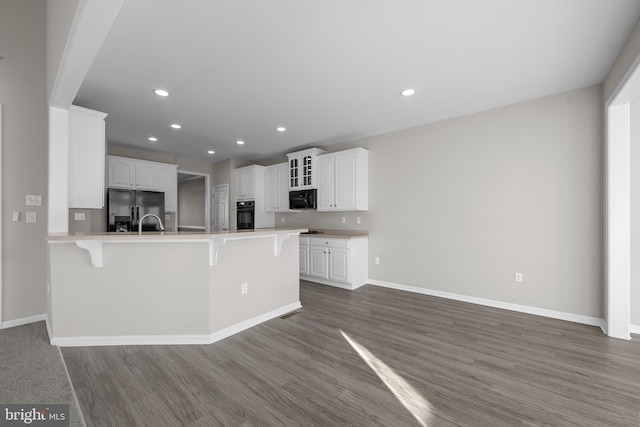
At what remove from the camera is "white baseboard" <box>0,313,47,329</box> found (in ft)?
9.46

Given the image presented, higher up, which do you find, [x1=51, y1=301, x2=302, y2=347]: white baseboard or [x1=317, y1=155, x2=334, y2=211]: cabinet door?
[x1=317, y1=155, x2=334, y2=211]: cabinet door

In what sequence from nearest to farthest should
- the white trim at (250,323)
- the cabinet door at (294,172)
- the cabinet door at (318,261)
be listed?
the white trim at (250,323)
the cabinet door at (318,261)
the cabinet door at (294,172)

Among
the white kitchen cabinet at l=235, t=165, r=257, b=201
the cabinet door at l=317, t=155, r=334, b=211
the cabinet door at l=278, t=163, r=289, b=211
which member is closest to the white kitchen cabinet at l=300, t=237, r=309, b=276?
the cabinet door at l=317, t=155, r=334, b=211

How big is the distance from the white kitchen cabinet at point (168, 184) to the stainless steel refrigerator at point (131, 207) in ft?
0.92

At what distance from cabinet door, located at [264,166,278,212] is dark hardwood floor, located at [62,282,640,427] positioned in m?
3.40

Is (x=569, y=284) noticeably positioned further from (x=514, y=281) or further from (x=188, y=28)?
(x=188, y=28)

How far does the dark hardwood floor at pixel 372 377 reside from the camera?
162cm

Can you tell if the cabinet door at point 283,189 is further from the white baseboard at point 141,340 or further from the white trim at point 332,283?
the white baseboard at point 141,340

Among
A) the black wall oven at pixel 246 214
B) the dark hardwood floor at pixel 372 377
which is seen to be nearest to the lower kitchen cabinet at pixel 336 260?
the dark hardwood floor at pixel 372 377

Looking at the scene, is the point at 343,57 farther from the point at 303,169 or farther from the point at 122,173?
the point at 122,173

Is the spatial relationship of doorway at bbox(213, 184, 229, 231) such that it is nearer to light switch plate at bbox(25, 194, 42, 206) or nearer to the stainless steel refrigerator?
the stainless steel refrigerator

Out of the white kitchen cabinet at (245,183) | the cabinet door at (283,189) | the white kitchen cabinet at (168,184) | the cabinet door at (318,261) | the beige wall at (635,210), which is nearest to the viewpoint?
the beige wall at (635,210)

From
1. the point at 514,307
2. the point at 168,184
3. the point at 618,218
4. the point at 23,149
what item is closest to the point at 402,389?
the point at 514,307

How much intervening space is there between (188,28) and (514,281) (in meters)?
4.38
